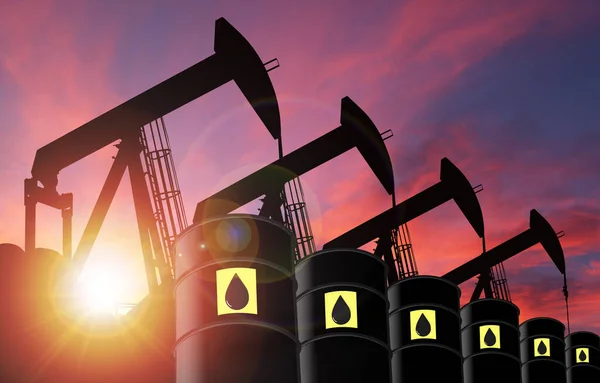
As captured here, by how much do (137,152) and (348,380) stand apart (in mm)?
10429

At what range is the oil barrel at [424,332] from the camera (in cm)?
2517

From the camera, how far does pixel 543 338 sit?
34.3 m

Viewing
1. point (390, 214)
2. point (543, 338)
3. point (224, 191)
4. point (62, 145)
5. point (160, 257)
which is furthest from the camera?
point (390, 214)

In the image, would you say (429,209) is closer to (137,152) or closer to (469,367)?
(469,367)

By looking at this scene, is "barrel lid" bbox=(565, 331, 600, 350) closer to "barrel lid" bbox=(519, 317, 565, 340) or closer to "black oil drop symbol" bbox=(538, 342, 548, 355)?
"barrel lid" bbox=(519, 317, 565, 340)

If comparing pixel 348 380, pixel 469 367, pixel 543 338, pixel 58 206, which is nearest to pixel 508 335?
pixel 469 367

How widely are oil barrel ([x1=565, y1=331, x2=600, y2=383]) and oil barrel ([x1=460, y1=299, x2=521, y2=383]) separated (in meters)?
9.38

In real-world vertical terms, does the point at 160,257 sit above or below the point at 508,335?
above

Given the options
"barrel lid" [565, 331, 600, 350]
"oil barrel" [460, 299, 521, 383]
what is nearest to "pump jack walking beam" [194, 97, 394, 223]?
"oil barrel" [460, 299, 521, 383]

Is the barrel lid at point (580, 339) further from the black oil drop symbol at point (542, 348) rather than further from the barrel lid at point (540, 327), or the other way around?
the black oil drop symbol at point (542, 348)

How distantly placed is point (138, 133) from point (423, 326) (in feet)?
35.5

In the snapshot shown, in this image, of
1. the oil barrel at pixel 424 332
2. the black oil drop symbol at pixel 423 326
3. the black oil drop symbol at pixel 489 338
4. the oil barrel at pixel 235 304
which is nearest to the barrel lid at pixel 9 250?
the oil barrel at pixel 235 304

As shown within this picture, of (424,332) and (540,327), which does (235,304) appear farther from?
(540,327)

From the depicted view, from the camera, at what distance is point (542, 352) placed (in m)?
34.1
